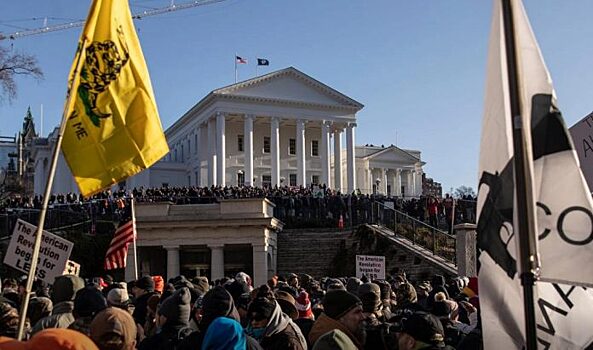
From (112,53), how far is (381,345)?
10.9ft

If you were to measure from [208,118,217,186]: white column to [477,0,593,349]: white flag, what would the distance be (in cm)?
7300

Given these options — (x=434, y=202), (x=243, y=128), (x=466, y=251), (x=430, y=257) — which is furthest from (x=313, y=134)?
(x=466, y=251)

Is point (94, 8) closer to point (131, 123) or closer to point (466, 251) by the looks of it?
point (131, 123)

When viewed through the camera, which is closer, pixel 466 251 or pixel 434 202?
pixel 466 251

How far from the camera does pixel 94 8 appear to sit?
617 centimetres

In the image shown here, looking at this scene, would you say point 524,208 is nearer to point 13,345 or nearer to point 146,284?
point 13,345

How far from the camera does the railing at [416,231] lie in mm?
32375

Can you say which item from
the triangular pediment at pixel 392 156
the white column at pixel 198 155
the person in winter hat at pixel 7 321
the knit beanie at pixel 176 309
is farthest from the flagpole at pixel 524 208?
the triangular pediment at pixel 392 156

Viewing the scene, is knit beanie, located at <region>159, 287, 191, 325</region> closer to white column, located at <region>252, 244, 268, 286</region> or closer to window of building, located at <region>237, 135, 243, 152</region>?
white column, located at <region>252, 244, 268, 286</region>

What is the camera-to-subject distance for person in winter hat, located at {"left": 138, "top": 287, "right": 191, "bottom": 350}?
6.23m

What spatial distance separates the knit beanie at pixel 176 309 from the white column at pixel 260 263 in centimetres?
2638

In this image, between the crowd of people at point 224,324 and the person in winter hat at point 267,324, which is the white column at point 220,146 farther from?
the person in winter hat at point 267,324

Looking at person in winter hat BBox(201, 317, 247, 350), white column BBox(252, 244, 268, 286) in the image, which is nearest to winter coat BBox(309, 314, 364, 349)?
person in winter hat BBox(201, 317, 247, 350)

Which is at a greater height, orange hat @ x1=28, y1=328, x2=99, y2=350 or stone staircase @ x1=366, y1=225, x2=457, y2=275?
orange hat @ x1=28, y1=328, x2=99, y2=350
